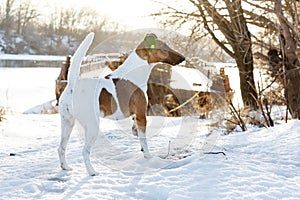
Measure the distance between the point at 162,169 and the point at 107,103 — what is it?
802 millimetres

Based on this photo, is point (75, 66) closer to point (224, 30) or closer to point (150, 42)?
point (150, 42)

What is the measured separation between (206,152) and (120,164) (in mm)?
946

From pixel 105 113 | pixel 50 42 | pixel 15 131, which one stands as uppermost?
pixel 50 42

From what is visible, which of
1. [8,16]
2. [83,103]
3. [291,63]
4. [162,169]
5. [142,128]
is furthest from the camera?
[8,16]

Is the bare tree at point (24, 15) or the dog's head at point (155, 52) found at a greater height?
the bare tree at point (24, 15)

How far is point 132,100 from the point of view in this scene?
3467mm

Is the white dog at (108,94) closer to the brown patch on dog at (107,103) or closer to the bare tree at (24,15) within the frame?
the brown patch on dog at (107,103)

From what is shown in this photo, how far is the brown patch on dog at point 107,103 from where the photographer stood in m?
3.19

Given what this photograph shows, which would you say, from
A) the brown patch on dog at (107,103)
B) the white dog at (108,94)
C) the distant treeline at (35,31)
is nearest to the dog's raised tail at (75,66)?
the white dog at (108,94)

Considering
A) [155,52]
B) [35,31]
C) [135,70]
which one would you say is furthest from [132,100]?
[35,31]

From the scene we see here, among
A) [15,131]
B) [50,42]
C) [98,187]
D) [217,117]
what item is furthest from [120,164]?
[50,42]

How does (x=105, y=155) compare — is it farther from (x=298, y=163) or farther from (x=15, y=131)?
(x=15, y=131)

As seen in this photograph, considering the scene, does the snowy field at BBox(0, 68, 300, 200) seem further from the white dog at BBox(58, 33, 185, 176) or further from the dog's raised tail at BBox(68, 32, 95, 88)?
the dog's raised tail at BBox(68, 32, 95, 88)

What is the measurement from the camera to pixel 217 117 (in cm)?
748
